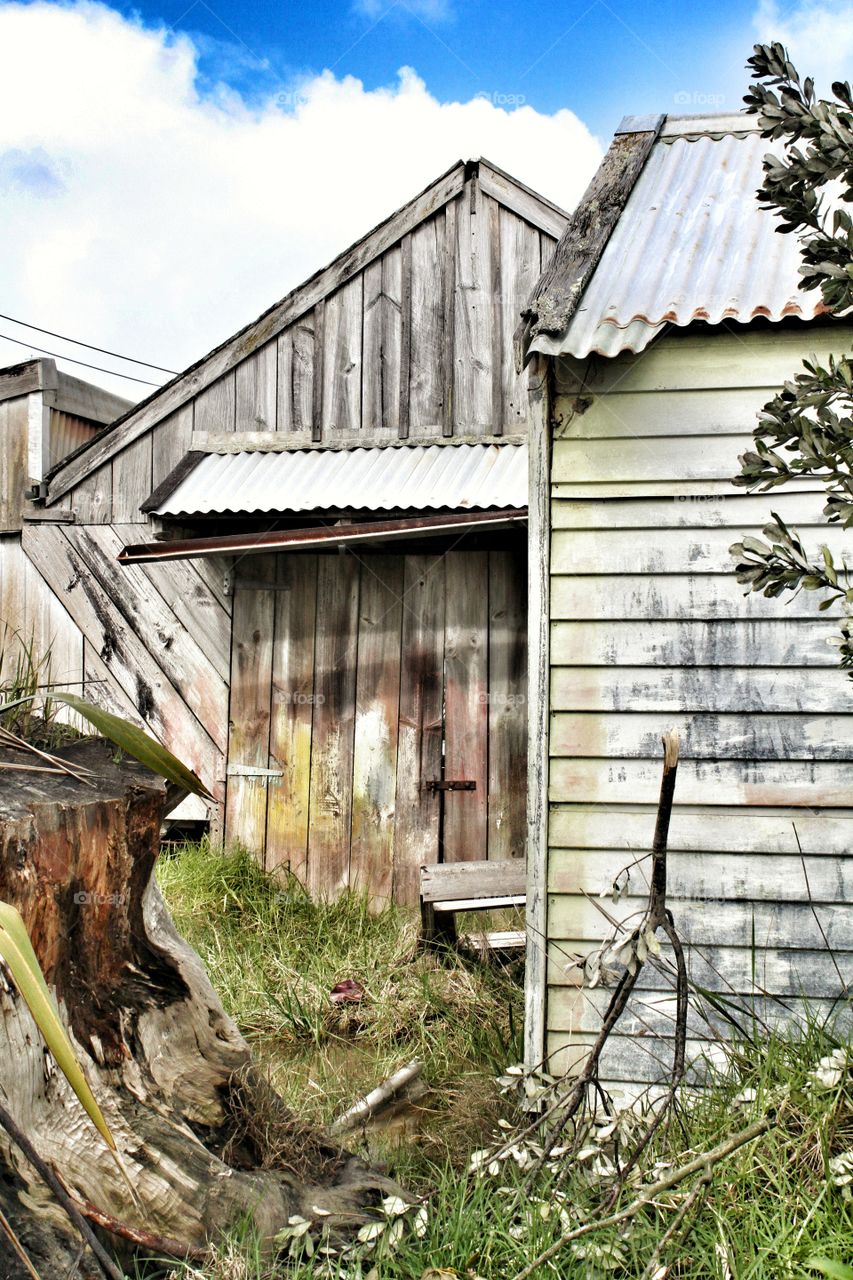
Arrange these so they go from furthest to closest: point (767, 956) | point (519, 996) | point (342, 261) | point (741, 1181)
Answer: point (342, 261)
point (519, 996)
point (767, 956)
point (741, 1181)

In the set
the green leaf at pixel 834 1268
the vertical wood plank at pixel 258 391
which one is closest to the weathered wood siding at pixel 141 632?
the vertical wood plank at pixel 258 391

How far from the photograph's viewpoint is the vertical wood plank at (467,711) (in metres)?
→ 6.47

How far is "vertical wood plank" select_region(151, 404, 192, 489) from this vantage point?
281 inches

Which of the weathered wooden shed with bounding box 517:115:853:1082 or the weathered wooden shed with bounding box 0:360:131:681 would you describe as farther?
the weathered wooden shed with bounding box 0:360:131:681

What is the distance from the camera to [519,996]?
505 centimetres

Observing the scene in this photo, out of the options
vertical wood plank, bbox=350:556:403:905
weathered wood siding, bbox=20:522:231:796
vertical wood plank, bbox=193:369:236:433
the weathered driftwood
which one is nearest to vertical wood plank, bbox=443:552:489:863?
vertical wood plank, bbox=350:556:403:905

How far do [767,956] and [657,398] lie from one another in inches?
85.4

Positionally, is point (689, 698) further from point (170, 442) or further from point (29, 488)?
point (29, 488)

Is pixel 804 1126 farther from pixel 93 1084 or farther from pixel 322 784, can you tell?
pixel 322 784

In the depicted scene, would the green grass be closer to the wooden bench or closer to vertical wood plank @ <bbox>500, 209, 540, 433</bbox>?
the wooden bench

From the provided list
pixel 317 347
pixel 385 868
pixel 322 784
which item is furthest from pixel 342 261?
pixel 385 868

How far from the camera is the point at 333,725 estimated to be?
6.64 meters

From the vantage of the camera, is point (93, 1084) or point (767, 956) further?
point (767, 956)

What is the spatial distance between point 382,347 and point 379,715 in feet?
7.82
